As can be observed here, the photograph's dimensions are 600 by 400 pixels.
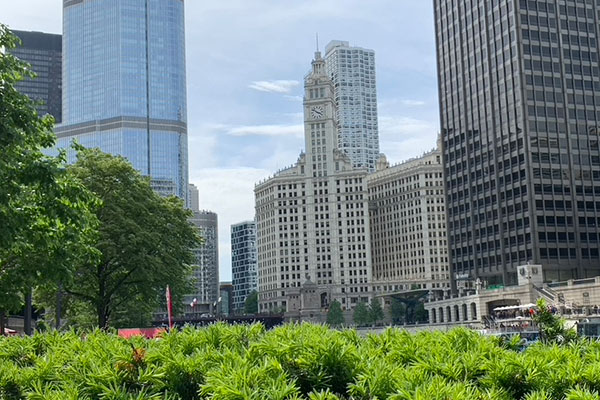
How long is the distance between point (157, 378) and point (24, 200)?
1580 cm

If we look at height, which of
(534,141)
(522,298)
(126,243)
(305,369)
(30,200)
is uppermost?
(534,141)

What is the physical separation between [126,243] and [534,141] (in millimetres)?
94011

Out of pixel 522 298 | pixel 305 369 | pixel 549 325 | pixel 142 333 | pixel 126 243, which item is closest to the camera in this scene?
pixel 305 369

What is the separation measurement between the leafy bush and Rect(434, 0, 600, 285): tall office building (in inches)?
4905

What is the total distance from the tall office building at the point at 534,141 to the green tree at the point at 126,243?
271 ft

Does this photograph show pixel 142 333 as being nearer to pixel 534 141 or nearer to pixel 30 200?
pixel 30 200

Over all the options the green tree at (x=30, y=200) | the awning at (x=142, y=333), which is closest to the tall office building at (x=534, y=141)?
the awning at (x=142, y=333)

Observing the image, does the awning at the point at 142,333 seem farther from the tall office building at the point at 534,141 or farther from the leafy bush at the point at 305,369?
the tall office building at the point at 534,141

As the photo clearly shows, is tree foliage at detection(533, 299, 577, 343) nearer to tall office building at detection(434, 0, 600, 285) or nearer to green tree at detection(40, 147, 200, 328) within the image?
green tree at detection(40, 147, 200, 328)

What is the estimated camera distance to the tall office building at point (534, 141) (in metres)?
133

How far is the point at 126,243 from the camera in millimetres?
56062

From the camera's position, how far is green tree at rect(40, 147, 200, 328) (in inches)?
2228

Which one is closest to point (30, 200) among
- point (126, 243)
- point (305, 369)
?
point (305, 369)

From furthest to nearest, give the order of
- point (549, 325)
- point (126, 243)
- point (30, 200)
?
point (126, 243), point (30, 200), point (549, 325)
